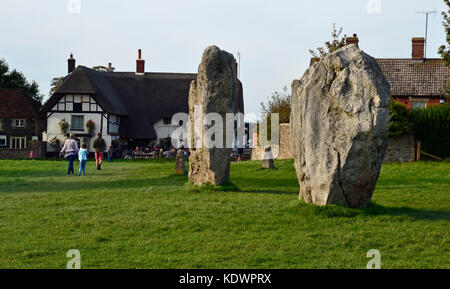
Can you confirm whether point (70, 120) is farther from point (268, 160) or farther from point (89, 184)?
point (89, 184)

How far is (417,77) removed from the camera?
4219 centimetres

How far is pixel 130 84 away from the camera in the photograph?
60.0 m

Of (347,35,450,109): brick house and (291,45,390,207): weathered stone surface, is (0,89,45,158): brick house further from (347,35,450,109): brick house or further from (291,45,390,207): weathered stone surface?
(291,45,390,207): weathered stone surface

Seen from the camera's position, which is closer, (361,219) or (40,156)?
(361,219)

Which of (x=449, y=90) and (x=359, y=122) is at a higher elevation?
(x=449, y=90)

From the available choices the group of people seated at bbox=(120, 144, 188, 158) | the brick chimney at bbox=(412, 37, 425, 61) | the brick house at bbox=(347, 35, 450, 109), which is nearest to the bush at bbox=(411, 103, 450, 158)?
the brick house at bbox=(347, 35, 450, 109)

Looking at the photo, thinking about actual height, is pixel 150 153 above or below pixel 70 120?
below

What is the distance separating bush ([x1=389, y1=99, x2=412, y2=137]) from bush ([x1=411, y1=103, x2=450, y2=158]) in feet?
1.81

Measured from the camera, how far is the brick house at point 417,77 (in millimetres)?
41000

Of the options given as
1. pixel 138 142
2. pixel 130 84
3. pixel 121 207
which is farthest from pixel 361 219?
pixel 130 84

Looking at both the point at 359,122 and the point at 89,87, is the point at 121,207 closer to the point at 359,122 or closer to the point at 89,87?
the point at 359,122

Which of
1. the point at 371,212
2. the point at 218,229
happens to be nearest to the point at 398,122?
the point at 371,212

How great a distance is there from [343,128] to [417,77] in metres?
33.0

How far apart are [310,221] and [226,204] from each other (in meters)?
2.80
